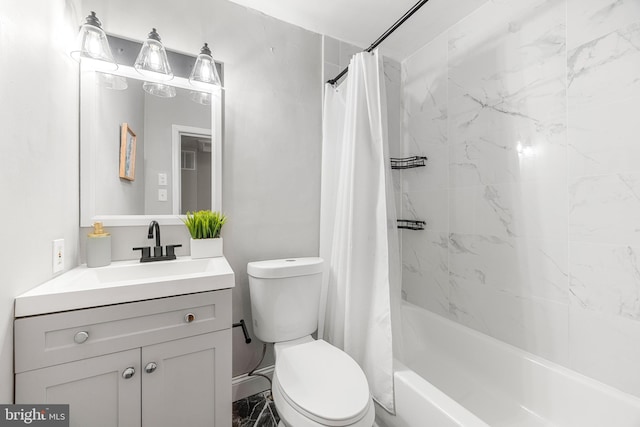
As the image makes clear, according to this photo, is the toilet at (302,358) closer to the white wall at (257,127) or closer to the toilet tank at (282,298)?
the toilet tank at (282,298)

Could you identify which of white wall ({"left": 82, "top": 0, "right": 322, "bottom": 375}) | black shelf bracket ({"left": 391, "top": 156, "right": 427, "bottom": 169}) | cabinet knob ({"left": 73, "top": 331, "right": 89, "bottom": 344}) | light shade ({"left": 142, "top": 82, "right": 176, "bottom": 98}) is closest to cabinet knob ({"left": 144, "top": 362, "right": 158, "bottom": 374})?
cabinet knob ({"left": 73, "top": 331, "right": 89, "bottom": 344})

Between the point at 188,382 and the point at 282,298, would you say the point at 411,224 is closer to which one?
the point at 282,298

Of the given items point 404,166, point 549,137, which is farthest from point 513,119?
point 404,166

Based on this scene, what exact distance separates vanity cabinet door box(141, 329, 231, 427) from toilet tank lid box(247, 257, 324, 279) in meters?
0.37

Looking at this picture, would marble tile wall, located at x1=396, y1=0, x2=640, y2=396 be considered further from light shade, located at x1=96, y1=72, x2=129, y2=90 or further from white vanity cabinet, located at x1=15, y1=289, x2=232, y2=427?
light shade, located at x1=96, y1=72, x2=129, y2=90

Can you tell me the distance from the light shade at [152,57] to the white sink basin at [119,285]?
A: 96 cm

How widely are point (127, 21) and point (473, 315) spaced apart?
2504 millimetres

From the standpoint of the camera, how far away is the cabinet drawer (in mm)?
803

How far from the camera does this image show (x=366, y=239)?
1445 millimetres

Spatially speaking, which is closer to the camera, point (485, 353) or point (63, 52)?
point (63, 52)

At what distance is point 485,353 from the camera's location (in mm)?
1537

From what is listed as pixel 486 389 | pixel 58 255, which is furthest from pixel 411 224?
pixel 58 255

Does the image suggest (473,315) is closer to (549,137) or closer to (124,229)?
(549,137)

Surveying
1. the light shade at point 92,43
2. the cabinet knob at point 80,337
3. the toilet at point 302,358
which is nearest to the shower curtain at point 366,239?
the toilet at point 302,358
